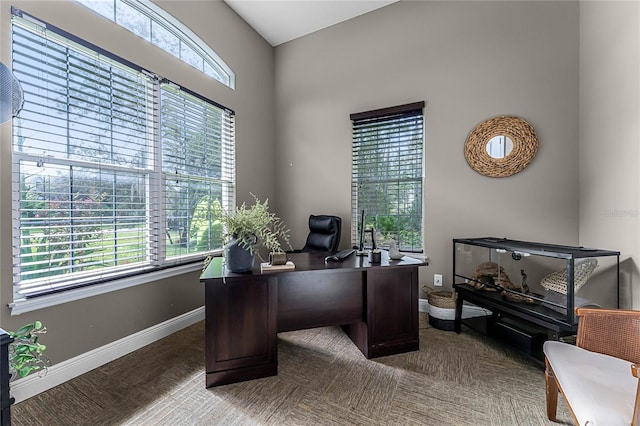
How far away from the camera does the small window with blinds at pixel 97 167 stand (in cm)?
165

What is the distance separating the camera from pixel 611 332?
53.1 inches

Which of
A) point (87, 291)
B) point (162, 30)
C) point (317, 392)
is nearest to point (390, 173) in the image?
point (317, 392)

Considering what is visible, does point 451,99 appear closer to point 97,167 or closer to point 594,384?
point 594,384

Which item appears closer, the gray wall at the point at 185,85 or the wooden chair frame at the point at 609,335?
the wooden chair frame at the point at 609,335

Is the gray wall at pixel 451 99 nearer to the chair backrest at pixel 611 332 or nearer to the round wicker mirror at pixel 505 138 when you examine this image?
the round wicker mirror at pixel 505 138

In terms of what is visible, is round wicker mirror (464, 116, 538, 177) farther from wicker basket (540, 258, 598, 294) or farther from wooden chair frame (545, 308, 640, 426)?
wooden chair frame (545, 308, 640, 426)

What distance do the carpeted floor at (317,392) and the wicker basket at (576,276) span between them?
598 mm

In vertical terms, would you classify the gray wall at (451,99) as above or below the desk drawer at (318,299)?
above

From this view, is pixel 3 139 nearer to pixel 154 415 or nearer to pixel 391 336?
pixel 154 415

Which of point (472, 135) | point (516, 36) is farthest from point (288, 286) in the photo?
point (516, 36)

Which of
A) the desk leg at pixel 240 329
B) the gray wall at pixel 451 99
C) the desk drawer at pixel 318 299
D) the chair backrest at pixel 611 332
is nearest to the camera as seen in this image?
the chair backrest at pixel 611 332

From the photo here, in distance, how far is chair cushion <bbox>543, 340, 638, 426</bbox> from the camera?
3.17 ft

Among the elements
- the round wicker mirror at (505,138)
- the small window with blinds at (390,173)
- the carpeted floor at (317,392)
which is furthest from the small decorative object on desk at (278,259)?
the round wicker mirror at (505,138)

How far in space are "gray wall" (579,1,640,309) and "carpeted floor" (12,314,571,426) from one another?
45.4 inches
